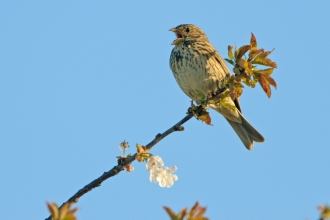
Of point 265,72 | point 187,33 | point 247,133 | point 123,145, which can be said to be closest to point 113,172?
point 123,145

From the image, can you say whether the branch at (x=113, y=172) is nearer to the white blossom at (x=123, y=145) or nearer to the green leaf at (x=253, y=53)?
the white blossom at (x=123, y=145)

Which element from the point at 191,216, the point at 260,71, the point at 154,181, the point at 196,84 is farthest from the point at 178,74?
the point at 191,216

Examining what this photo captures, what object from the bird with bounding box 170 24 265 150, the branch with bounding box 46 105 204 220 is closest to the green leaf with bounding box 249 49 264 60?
the branch with bounding box 46 105 204 220

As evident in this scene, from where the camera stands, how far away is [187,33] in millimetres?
7637

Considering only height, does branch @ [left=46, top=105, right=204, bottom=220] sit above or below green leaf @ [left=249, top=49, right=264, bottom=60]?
below

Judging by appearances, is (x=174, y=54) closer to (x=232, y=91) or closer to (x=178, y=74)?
(x=178, y=74)

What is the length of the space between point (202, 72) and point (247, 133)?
110 centimetres

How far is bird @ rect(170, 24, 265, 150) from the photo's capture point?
6879 millimetres

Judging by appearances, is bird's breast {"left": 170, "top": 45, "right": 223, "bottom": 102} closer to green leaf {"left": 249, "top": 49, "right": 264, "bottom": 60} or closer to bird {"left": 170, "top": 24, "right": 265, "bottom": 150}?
bird {"left": 170, "top": 24, "right": 265, "bottom": 150}

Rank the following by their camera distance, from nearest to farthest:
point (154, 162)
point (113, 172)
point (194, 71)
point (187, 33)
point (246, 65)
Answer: point (113, 172)
point (154, 162)
point (246, 65)
point (194, 71)
point (187, 33)

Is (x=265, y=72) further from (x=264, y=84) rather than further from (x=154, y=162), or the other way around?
(x=154, y=162)

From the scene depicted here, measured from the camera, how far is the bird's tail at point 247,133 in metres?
7.22

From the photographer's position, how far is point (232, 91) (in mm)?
3904

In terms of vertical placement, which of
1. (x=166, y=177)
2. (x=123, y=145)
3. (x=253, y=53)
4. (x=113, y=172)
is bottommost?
(x=113, y=172)
